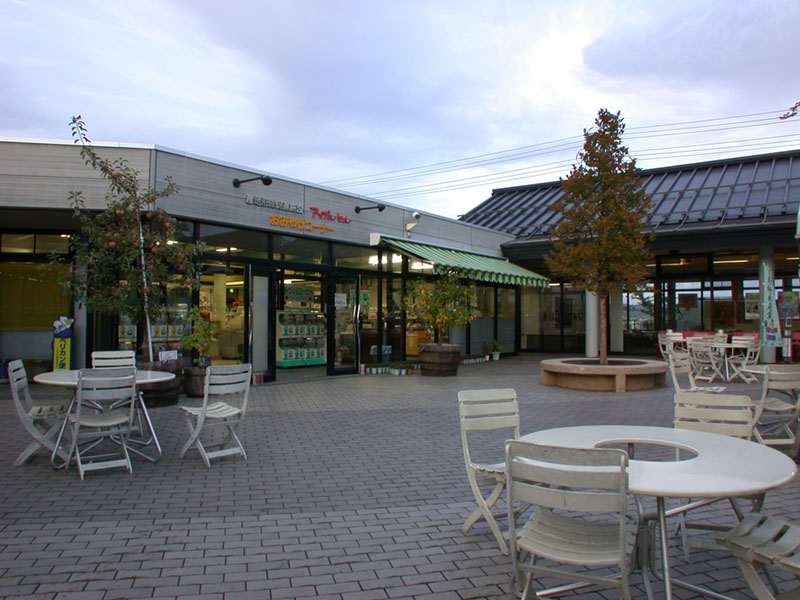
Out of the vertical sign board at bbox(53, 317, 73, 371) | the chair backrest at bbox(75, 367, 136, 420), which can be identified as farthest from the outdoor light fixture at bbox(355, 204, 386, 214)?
the chair backrest at bbox(75, 367, 136, 420)

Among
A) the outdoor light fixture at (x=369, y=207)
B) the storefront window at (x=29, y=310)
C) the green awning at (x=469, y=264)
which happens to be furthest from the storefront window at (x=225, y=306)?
the green awning at (x=469, y=264)

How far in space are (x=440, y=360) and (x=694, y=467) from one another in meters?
9.76

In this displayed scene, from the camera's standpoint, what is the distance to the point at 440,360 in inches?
500

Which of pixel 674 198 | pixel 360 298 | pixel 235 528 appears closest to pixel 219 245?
pixel 360 298

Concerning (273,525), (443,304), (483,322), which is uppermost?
(443,304)

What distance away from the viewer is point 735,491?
2.55 m

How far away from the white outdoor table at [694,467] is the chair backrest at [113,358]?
18.3 ft

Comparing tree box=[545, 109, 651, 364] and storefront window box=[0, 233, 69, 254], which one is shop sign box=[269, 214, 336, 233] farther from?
tree box=[545, 109, 651, 364]

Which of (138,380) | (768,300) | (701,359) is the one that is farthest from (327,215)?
(768,300)

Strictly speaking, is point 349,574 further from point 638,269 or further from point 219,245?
point 638,269

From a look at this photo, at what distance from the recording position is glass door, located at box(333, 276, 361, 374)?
42.2 ft

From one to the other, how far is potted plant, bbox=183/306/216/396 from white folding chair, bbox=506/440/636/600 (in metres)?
7.42

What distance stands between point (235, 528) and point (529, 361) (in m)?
14.1

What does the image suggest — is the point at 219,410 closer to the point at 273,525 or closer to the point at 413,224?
the point at 273,525
